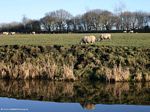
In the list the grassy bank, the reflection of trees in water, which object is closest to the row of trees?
the grassy bank

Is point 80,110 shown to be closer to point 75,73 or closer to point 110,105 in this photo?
point 110,105

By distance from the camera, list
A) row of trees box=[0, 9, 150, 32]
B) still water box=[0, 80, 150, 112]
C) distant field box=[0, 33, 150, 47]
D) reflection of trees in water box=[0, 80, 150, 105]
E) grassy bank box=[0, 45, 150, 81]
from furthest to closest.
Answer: row of trees box=[0, 9, 150, 32], distant field box=[0, 33, 150, 47], grassy bank box=[0, 45, 150, 81], reflection of trees in water box=[0, 80, 150, 105], still water box=[0, 80, 150, 112]

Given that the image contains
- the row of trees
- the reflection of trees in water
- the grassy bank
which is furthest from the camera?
the row of trees

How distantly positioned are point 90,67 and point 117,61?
2.06m

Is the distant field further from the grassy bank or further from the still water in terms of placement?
the still water

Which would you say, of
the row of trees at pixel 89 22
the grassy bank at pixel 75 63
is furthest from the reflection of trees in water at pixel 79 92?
the row of trees at pixel 89 22

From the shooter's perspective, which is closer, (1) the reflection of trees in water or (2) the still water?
(2) the still water

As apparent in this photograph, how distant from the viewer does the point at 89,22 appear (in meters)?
141

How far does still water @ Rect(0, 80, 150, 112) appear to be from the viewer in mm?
18797

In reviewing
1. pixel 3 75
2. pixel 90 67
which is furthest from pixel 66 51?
pixel 3 75

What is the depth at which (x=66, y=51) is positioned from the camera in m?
31.6

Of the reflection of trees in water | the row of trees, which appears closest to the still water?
the reflection of trees in water

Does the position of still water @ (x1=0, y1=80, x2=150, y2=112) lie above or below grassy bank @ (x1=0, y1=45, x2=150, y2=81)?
below

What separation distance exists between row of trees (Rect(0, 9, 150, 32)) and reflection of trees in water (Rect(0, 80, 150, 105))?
109057 mm
